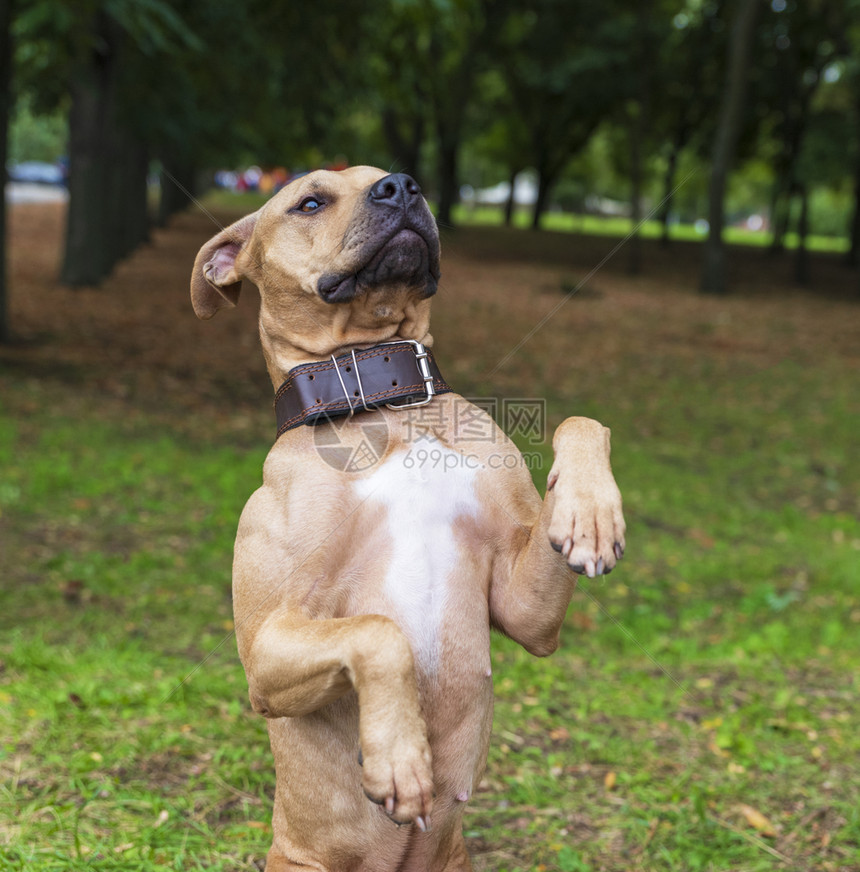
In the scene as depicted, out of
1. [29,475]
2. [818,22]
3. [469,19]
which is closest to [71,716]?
[29,475]

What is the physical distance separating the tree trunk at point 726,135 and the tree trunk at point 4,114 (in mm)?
15223

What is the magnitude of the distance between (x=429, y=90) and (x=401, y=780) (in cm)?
3147

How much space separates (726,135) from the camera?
20875mm

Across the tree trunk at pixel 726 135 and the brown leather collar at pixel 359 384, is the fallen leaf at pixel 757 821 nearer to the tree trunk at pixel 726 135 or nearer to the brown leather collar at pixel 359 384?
the brown leather collar at pixel 359 384

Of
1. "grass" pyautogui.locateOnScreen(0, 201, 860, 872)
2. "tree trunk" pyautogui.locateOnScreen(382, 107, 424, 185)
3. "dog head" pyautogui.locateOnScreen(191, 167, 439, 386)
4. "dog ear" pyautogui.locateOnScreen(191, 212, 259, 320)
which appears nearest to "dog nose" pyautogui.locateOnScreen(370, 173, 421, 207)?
"dog head" pyautogui.locateOnScreen(191, 167, 439, 386)

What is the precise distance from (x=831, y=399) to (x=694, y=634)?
7.81 meters

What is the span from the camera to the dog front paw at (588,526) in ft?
7.46

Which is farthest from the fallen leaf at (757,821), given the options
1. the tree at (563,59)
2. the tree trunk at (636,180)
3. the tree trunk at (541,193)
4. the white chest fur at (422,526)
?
the tree trunk at (541,193)

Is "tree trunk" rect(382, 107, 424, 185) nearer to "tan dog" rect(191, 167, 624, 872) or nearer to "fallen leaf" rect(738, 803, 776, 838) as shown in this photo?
"fallen leaf" rect(738, 803, 776, 838)

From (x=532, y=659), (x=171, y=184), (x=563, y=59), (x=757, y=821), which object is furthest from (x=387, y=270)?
(x=171, y=184)

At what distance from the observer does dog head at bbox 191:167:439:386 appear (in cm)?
274

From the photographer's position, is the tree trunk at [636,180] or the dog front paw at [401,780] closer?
the dog front paw at [401,780]

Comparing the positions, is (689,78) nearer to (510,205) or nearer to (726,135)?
(726,135)

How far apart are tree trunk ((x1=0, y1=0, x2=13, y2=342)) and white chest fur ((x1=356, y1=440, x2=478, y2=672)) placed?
9.95 meters
